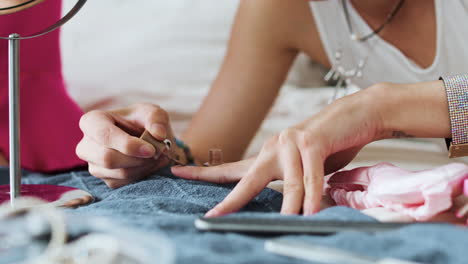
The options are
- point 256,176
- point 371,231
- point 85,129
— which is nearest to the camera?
point 371,231

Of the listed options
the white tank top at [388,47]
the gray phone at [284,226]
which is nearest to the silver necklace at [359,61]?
the white tank top at [388,47]

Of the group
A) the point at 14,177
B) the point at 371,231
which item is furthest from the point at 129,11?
the point at 371,231

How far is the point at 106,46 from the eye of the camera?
1606mm

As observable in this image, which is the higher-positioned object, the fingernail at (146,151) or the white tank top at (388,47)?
the white tank top at (388,47)

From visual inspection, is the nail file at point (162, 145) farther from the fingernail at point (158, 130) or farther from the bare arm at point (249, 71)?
the bare arm at point (249, 71)

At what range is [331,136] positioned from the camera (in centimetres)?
57

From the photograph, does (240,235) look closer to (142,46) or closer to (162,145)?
(162,145)

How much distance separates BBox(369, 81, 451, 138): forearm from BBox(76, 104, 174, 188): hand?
0.27m

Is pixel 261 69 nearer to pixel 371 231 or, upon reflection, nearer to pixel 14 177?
pixel 14 177

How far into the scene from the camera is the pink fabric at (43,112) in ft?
2.95

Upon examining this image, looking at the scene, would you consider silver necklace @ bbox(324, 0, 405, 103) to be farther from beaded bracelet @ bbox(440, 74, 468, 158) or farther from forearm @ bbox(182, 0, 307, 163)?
beaded bracelet @ bbox(440, 74, 468, 158)

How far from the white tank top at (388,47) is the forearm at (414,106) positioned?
368mm

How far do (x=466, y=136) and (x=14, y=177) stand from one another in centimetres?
51

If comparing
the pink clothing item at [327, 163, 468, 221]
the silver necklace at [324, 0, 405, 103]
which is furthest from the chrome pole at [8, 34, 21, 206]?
Result: the silver necklace at [324, 0, 405, 103]
